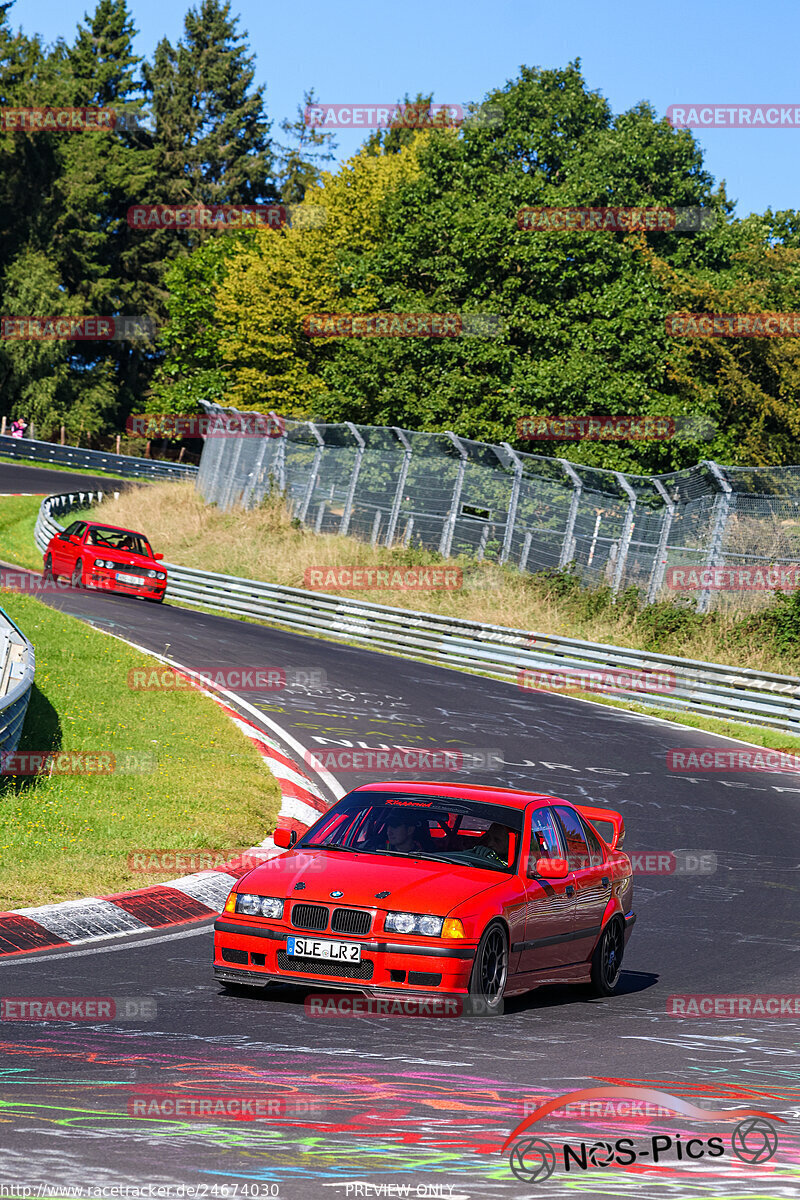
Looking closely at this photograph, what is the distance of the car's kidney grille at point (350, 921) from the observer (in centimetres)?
763

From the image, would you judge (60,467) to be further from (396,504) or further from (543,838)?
(543,838)

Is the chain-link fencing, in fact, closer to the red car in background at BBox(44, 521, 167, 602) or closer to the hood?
the red car in background at BBox(44, 521, 167, 602)

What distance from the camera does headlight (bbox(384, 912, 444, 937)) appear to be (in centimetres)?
754

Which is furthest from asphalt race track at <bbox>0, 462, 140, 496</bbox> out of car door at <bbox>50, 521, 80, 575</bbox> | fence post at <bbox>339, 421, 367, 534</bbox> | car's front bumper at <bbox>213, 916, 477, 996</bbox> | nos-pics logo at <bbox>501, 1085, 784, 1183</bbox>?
nos-pics logo at <bbox>501, 1085, 784, 1183</bbox>

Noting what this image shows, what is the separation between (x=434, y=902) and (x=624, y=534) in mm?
21713

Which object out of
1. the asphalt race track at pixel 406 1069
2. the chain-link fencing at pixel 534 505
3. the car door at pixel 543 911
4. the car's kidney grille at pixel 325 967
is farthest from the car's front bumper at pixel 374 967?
the chain-link fencing at pixel 534 505

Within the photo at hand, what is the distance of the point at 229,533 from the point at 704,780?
22504 mm

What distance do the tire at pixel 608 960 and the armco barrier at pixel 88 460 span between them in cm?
5435

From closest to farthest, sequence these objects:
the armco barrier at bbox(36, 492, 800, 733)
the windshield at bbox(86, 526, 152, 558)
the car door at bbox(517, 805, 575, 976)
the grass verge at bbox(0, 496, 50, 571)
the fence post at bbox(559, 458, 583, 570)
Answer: the car door at bbox(517, 805, 575, 976) < the armco barrier at bbox(36, 492, 800, 733) < the fence post at bbox(559, 458, 583, 570) < the windshield at bbox(86, 526, 152, 558) < the grass verge at bbox(0, 496, 50, 571)

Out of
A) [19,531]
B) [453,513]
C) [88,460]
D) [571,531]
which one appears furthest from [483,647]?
[88,460]

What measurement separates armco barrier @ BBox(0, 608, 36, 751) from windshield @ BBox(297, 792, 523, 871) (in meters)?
4.00

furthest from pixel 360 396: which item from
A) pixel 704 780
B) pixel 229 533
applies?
pixel 704 780

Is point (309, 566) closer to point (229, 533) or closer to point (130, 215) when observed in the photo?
point (229, 533)

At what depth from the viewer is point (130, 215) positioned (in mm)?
88812
